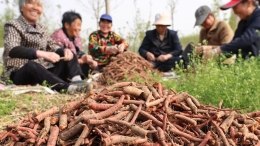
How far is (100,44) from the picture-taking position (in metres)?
6.62

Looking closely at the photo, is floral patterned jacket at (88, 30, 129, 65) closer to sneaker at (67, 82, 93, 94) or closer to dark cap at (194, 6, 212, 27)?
dark cap at (194, 6, 212, 27)

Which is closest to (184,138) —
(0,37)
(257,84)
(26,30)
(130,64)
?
(257,84)

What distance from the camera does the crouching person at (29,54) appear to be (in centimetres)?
451

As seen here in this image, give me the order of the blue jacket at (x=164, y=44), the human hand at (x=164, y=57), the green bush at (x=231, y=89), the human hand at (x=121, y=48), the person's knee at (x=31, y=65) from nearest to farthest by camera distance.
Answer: the green bush at (x=231, y=89)
the person's knee at (x=31, y=65)
the human hand at (x=121, y=48)
the human hand at (x=164, y=57)
the blue jacket at (x=164, y=44)

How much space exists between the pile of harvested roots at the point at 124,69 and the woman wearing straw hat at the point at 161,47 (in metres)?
0.90

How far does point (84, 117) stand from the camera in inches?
58.1

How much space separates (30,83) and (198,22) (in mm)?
3085

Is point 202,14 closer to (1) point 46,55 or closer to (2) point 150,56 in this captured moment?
(2) point 150,56

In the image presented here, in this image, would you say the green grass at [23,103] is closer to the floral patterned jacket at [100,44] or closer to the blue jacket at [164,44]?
the floral patterned jacket at [100,44]

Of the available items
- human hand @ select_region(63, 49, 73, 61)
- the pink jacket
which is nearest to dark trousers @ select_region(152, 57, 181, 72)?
the pink jacket

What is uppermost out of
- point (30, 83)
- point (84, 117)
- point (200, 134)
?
point (84, 117)

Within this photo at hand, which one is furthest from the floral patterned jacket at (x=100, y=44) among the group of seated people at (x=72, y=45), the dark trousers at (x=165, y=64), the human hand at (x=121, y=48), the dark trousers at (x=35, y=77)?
the dark trousers at (x=35, y=77)

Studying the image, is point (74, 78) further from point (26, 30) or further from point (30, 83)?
point (26, 30)

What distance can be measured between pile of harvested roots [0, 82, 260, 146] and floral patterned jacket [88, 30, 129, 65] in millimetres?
4727
